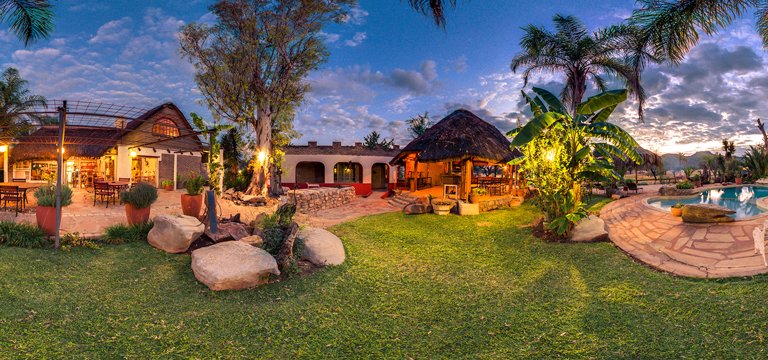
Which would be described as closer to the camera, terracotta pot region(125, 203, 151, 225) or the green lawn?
the green lawn

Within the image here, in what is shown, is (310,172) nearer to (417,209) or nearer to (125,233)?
(417,209)

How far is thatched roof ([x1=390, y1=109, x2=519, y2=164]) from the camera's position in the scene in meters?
16.0

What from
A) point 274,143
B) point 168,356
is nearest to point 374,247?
point 168,356

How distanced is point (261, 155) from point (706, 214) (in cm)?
1536

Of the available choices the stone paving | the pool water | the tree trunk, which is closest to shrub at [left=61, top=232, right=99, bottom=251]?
the tree trunk

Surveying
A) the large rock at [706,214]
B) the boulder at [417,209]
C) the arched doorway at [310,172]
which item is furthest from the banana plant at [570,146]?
the arched doorway at [310,172]

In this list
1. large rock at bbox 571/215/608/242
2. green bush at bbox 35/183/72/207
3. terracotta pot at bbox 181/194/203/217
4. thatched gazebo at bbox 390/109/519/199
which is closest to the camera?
green bush at bbox 35/183/72/207

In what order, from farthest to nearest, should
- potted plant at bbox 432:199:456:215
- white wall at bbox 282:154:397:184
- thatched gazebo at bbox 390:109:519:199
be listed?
white wall at bbox 282:154:397:184 < thatched gazebo at bbox 390:109:519:199 < potted plant at bbox 432:199:456:215

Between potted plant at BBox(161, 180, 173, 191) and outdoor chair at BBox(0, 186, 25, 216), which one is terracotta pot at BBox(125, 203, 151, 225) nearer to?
outdoor chair at BBox(0, 186, 25, 216)

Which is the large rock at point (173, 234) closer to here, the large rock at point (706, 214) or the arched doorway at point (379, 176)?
the large rock at point (706, 214)

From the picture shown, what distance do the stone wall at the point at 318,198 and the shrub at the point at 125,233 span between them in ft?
22.6

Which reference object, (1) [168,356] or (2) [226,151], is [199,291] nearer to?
(1) [168,356]

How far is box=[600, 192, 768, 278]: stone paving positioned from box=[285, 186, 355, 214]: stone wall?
38.2 ft

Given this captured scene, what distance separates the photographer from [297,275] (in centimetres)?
665
